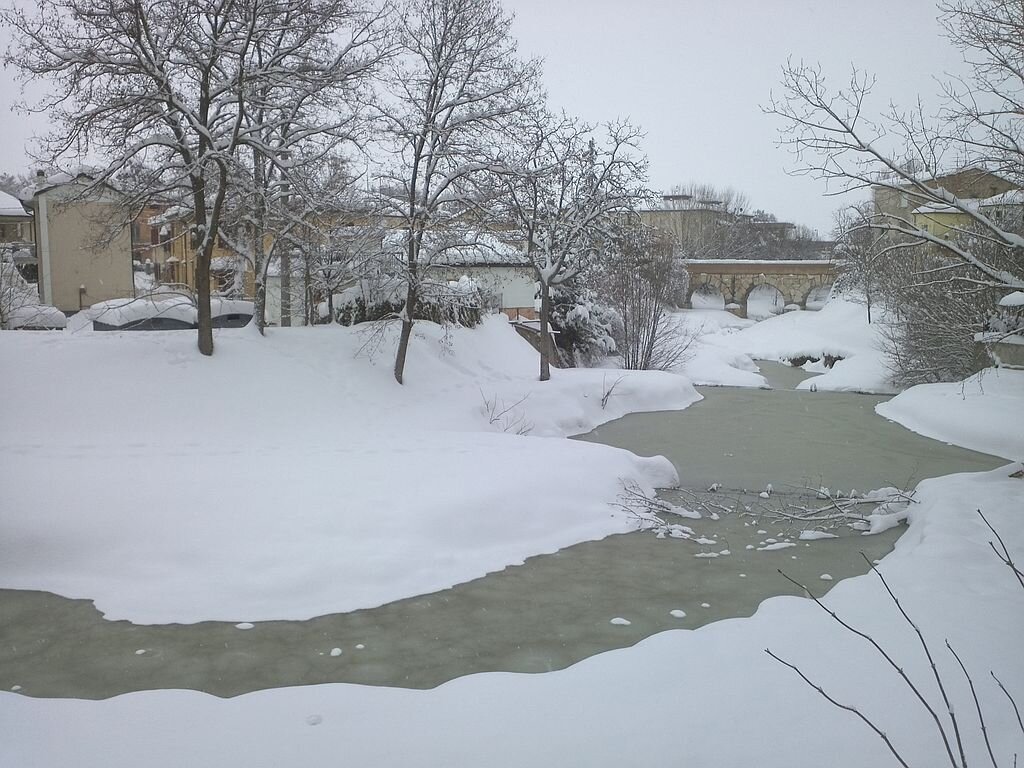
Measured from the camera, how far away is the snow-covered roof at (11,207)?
33.0 metres

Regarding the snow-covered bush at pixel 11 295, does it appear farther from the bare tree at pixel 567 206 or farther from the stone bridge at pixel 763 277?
the stone bridge at pixel 763 277

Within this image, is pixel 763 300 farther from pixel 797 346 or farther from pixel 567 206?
pixel 567 206

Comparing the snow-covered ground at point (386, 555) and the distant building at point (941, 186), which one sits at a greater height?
the distant building at point (941, 186)

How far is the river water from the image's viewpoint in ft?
20.8


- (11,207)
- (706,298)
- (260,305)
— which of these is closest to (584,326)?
A: (260,305)

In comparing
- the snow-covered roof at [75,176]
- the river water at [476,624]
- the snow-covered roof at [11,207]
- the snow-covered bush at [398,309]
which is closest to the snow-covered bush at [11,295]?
the snow-covered roof at [75,176]

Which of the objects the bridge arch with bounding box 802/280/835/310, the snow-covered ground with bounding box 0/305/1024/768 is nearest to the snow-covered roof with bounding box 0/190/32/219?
the snow-covered ground with bounding box 0/305/1024/768

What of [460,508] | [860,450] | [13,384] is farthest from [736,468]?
[13,384]

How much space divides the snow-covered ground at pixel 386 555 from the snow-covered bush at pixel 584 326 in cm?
919

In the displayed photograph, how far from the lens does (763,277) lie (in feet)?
188

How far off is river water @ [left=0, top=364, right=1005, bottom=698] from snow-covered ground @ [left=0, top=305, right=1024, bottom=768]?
0.43 m

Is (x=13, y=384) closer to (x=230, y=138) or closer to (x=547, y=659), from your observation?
(x=230, y=138)

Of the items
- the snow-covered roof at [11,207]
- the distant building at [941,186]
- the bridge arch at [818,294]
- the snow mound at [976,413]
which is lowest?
the snow mound at [976,413]

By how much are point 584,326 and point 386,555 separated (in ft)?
65.1
